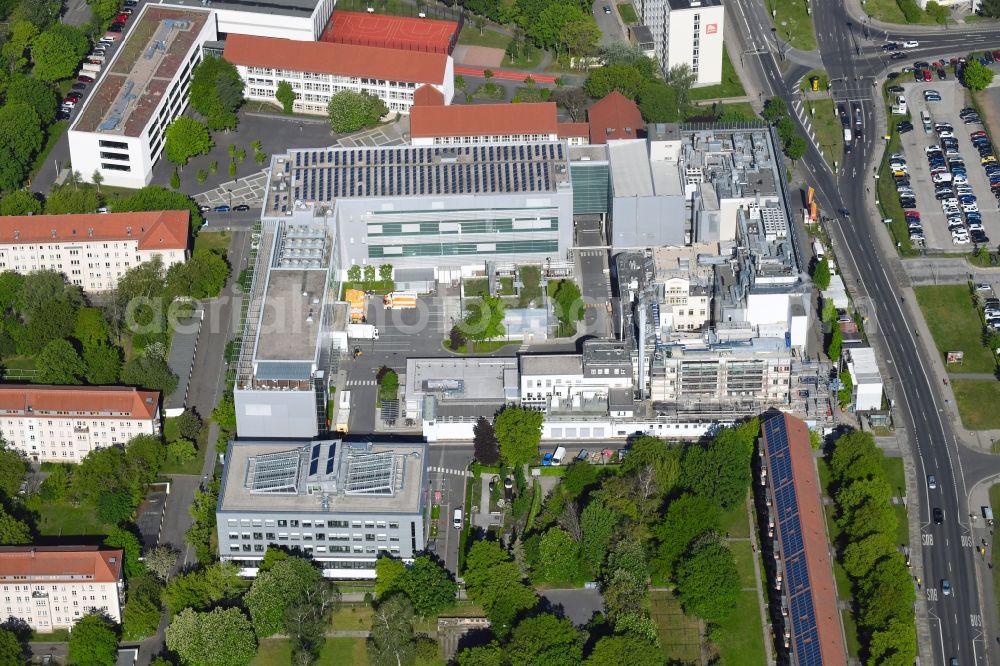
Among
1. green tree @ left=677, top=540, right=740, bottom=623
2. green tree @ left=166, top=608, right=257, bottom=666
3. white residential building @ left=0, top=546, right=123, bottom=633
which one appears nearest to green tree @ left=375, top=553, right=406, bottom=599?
green tree @ left=166, top=608, right=257, bottom=666

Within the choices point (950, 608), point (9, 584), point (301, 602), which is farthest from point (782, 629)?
point (9, 584)

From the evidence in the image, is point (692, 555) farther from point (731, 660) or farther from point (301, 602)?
point (301, 602)

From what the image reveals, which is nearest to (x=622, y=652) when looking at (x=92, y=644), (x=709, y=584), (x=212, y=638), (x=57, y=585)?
(x=709, y=584)

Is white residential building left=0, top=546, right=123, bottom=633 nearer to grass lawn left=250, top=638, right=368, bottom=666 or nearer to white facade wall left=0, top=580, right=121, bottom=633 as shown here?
→ white facade wall left=0, top=580, right=121, bottom=633

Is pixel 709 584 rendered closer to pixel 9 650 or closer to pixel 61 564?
pixel 61 564

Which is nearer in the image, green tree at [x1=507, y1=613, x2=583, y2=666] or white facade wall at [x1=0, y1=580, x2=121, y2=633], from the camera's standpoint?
green tree at [x1=507, y1=613, x2=583, y2=666]

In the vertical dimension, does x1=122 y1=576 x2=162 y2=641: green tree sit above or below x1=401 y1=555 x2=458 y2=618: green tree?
below
